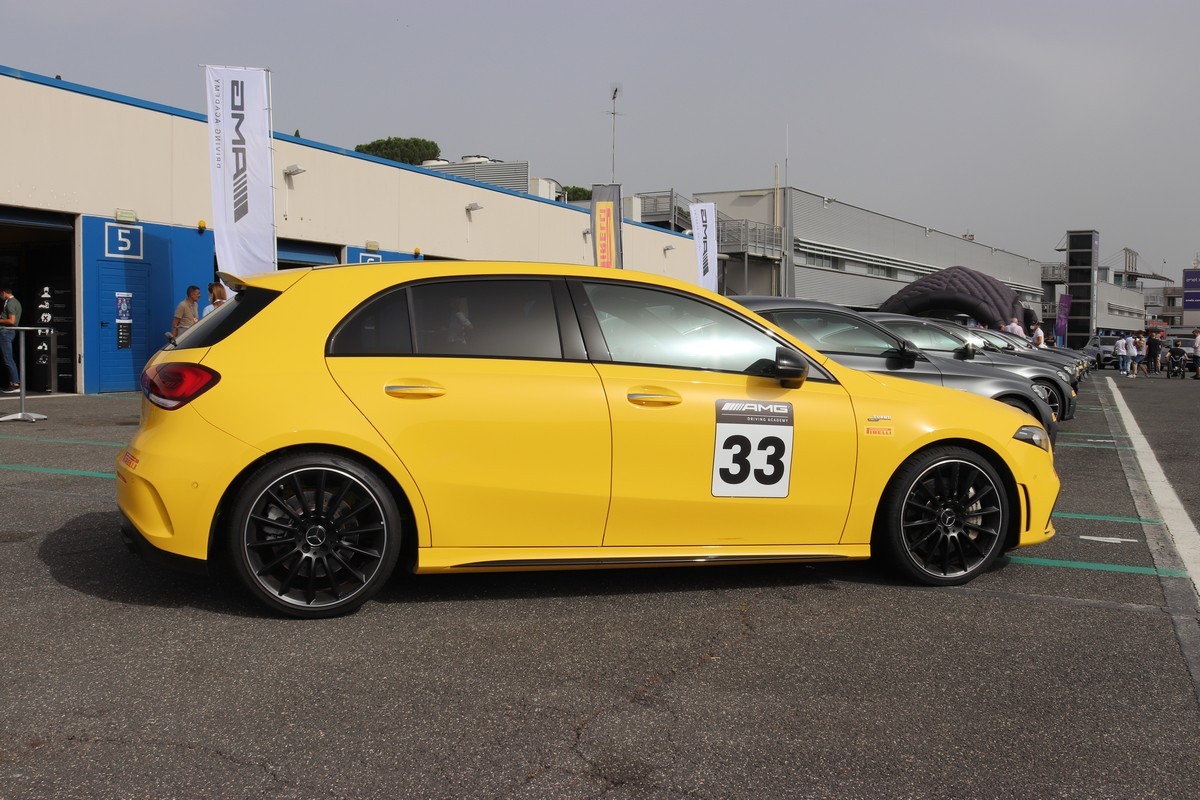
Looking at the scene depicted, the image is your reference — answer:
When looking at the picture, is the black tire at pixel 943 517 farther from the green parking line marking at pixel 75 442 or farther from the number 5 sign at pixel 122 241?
the number 5 sign at pixel 122 241

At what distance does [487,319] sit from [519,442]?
1.87ft

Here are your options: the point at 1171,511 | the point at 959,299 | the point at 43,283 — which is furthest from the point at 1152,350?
the point at 43,283

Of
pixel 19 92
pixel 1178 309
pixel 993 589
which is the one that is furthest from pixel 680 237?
pixel 1178 309

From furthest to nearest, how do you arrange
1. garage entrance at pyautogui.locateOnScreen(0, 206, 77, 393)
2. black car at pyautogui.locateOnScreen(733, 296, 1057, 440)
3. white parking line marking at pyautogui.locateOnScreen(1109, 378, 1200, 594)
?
garage entrance at pyautogui.locateOnScreen(0, 206, 77, 393) → black car at pyautogui.locateOnScreen(733, 296, 1057, 440) → white parking line marking at pyautogui.locateOnScreen(1109, 378, 1200, 594)

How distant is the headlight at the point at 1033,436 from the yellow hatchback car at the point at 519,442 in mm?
157

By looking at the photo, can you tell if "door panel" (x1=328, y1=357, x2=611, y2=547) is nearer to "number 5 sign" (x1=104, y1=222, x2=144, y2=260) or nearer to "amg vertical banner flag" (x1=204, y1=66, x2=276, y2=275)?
"amg vertical banner flag" (x1=204, y1=66, x2=276, y2=275)

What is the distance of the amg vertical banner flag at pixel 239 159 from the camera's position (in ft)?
46.9

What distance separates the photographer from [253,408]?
396cm

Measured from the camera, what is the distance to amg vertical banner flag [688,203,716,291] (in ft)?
95.2

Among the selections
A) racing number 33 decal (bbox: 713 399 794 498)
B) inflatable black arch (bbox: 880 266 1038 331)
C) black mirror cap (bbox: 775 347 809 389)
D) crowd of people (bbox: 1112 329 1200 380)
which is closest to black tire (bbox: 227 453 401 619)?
racing number 33 decal (bbox: 713 399 794 498)

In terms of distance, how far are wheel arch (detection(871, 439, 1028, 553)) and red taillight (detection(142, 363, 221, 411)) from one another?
2.98 m

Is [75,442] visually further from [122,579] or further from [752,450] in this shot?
[752,450]

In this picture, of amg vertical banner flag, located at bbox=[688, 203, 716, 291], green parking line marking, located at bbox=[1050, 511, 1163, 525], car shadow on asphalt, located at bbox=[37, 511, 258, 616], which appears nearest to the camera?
car shadow on asphalt, located at bbox=[37, 511, 258, 616]

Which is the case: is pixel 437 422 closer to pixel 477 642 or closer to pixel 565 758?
pixel 477 642
